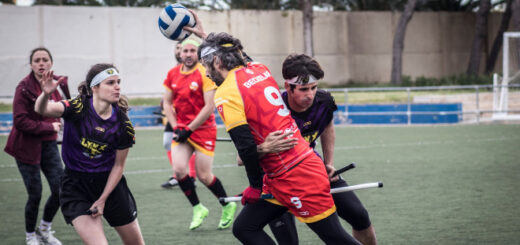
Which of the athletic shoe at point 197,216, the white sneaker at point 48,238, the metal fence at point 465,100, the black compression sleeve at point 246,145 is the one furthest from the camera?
the metal fence at point 465,100

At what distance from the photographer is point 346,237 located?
4.22 m

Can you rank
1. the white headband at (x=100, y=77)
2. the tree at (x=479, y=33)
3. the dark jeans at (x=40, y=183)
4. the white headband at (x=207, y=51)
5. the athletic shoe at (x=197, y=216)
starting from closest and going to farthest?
the white headband at (x=207, y=51)
the white headband at (x=100, y=77)
the dark jeans at (x=40, y=183)
the athletic shoe at (x=197, y=216)
the tree at (x=479, y=33)

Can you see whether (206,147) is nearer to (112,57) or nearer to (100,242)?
(100,242)

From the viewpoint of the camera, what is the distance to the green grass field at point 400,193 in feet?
23.1

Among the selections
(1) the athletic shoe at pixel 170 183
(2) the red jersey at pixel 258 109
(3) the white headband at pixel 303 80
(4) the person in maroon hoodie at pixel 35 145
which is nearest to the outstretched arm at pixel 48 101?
(2) the red jersey at pixel 258 109

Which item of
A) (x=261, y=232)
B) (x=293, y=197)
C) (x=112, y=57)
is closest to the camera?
(x=293, y=197)

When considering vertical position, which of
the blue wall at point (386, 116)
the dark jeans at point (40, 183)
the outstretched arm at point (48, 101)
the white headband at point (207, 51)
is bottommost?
the blue wall at point (386, 116)

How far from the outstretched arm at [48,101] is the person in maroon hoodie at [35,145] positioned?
72.9 inches

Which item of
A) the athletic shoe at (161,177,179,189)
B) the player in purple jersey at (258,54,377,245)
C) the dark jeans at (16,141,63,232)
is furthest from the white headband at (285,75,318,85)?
the athletic shoe at (161,177,179,189)

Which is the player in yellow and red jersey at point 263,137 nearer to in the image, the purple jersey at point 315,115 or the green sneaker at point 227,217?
the purple jersey at point 315,115

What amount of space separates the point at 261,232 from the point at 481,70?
3908 cm

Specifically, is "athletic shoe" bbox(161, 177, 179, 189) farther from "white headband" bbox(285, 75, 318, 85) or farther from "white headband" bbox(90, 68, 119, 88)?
"white headband" bbox(285, 75, 318, 85)

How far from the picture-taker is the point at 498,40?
125 ft

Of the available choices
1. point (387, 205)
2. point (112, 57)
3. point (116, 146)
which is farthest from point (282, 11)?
point (116, 146)
